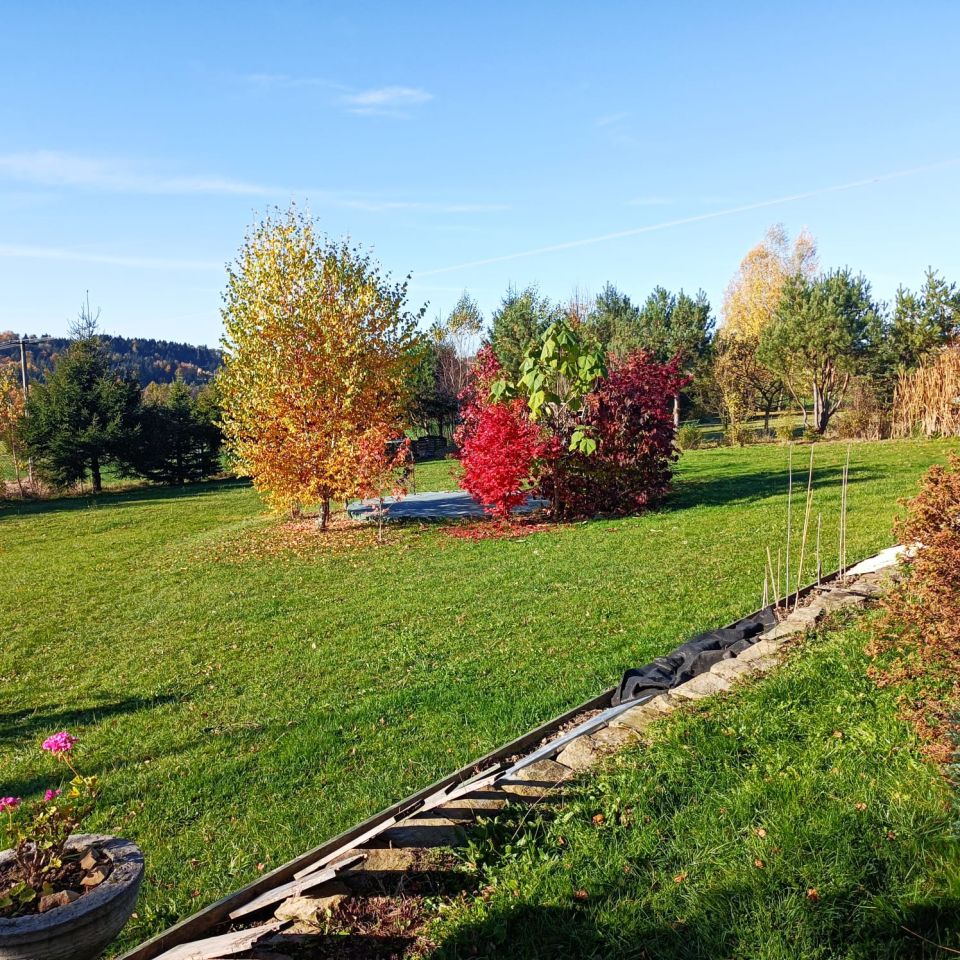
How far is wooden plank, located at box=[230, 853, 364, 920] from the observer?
2.58 metres

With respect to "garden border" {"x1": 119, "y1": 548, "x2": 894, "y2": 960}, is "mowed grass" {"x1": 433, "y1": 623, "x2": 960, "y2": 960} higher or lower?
higher

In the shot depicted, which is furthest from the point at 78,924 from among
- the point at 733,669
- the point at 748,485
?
the point at 748,485

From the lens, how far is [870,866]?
7.70ft

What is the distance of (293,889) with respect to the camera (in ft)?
8.55

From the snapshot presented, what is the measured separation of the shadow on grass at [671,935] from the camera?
2.07 meters

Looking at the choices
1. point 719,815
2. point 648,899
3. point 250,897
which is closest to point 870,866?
point 719,815

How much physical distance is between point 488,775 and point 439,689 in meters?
1.85

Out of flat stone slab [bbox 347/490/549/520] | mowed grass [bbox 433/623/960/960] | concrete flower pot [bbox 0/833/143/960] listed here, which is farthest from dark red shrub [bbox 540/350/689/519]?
concrete flower pot [bbox 0/833/143/960]

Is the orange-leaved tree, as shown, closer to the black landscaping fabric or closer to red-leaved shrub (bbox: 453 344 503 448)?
red-leaved shrub (bbox: 453 344 503 448)

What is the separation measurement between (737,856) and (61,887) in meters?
2.28

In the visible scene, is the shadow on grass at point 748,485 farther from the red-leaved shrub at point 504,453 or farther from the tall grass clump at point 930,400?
the tall grass clump at point 930,400

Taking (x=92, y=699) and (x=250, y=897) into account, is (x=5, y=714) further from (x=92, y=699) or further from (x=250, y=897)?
(x=250, y=897)

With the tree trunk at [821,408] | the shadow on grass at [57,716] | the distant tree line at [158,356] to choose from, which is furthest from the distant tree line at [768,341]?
the distant tree line at [158,356]

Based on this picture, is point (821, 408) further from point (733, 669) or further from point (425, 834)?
point (425, 834)
